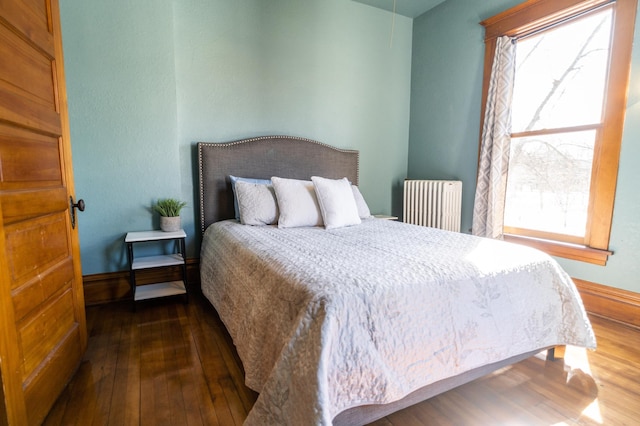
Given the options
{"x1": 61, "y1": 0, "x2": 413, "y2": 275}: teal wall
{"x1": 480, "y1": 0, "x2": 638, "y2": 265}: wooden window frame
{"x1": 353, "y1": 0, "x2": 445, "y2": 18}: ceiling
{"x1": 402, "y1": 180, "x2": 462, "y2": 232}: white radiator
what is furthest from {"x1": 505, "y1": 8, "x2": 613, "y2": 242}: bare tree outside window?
{"x1": 61, "y1": 0, "x2": 413, "y2": 275}: teal wall

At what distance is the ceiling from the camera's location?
335 centimetres

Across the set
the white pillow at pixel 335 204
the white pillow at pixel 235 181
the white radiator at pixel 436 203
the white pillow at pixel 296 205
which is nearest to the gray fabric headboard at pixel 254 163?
the white pillow at pixel 235 181

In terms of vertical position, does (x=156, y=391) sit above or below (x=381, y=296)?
below

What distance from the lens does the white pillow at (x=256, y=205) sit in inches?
97.7

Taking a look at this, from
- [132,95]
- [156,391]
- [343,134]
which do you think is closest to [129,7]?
[132,95]

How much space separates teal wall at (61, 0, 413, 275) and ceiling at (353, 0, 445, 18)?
86 mm

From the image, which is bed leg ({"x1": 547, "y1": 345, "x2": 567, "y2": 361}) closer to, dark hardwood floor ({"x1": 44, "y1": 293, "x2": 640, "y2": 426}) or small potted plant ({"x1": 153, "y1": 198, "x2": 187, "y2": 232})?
dark hardwood floor ({"x1": 44, "y1": 293, "x2": 640, "y2": 426})

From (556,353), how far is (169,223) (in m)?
2.72

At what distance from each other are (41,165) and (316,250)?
51.9 inches

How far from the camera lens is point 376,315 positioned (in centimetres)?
108

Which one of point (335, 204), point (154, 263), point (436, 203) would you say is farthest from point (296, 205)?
point (436, 203)

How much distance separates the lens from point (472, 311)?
1273mm

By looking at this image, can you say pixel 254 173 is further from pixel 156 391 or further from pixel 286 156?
pixel 156 391

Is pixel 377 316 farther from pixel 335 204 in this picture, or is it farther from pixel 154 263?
pixel 154 263
